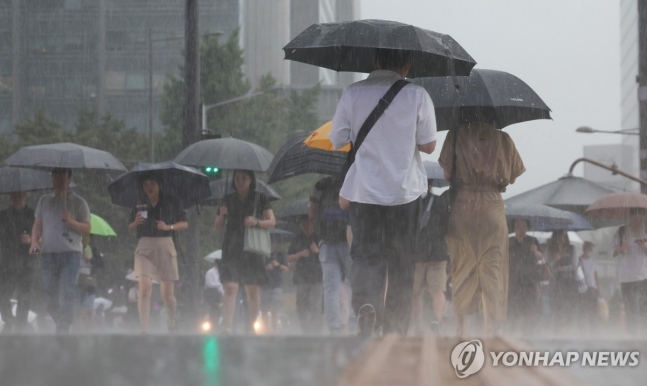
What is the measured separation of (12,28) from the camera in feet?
283

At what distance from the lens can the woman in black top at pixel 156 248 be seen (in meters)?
10.7

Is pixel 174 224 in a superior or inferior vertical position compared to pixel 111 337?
inferior

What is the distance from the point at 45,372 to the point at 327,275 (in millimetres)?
7520

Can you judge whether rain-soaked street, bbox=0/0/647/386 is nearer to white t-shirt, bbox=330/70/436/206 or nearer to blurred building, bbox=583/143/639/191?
white t-shirt, bbox=330/70/436/206

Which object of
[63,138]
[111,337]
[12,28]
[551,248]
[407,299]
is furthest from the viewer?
[12,28]

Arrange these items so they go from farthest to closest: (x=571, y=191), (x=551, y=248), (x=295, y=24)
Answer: (x=295, y=24), (x=571, y=191), (x=551, y=248)

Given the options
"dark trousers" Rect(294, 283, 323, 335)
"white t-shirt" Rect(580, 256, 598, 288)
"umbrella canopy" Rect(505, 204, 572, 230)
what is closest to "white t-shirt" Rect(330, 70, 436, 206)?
"dark trousers" Rect(294, 283, 323, 335)

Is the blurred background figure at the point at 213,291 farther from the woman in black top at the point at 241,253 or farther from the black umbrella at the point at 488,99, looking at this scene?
the black umbrella at the point at 488,99

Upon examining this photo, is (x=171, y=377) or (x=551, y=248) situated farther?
(x=551, y=248)

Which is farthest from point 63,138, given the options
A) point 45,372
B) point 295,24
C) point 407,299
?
point 295,24

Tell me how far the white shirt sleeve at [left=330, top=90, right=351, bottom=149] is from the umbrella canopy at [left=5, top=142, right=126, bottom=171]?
6530 mm

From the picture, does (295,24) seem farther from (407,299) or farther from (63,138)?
(407,299)

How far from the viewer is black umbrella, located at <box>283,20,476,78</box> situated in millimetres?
6804

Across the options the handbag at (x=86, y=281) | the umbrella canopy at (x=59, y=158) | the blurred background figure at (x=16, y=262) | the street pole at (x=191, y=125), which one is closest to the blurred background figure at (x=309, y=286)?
the street pole at (x=191, y=125)
